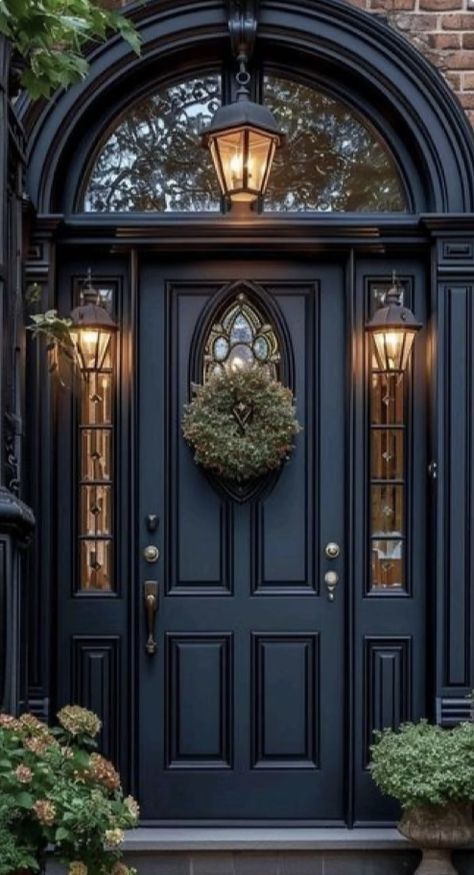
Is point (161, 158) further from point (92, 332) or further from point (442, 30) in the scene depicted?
point (442, 30)

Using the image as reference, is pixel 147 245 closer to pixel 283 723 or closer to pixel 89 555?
pixel 89 555

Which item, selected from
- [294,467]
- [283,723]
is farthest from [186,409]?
[283,723]

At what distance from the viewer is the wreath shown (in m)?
5.45

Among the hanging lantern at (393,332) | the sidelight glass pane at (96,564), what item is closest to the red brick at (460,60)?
the hanging lantern at (393,332)

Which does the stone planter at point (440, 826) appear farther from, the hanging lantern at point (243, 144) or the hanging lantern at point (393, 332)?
the hanging lantern at point (243, 144)

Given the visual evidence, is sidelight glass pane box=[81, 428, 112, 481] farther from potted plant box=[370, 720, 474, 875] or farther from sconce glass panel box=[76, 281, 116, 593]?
potted plant box=[370, 720, 474, 875]

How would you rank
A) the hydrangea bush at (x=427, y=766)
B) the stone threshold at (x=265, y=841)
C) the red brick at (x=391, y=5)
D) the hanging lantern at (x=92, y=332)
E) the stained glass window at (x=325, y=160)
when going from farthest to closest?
1. the stained glass window at (x=325, y=160)
2. the red brick at (x=391, y=5)
3. the hanging lantern at (x=92, y=332)
4. the stone threshold at (x=265, y=841)
5. the hydrangea bush at (x=427, y=766)

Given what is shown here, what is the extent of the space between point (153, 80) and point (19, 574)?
2142mm

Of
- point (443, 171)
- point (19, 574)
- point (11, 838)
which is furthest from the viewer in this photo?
point (443, 171)

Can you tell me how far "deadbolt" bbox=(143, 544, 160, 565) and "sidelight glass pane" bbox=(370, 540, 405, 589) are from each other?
0.87 metres

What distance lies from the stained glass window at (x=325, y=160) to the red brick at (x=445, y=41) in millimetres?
409

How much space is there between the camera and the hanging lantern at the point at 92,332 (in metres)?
5.38

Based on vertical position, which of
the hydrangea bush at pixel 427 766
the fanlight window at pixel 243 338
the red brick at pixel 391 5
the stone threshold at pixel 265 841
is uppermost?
the red brick at pixel 391 5

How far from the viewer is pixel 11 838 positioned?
3.89 m
